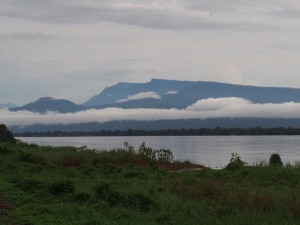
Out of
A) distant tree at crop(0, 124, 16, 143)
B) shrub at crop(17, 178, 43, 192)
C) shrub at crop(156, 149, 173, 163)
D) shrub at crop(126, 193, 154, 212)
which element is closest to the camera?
shrub at crop(126, 193, 154, 212)

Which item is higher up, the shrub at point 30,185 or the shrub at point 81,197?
the shrub at point 30,185

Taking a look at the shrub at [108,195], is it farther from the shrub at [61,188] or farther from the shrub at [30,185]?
the shrub at [30,185]

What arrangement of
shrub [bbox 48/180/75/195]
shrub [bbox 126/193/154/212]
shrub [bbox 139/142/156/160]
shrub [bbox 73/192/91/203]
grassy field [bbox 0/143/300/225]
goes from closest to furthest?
grassy field [bbox 0/143/300/225] < shrub [bbox 126/193/154/212] < shrub [bbox 73/192/91/203] < shrub [bbox 48/180/75/195] < shrub [bbox 139/142/156/160]

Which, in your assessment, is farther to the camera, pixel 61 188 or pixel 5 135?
pixel 5 135

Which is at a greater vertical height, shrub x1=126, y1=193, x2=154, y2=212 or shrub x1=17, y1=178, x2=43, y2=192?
shrub x1=17, y1=178, x2=43, y2=192

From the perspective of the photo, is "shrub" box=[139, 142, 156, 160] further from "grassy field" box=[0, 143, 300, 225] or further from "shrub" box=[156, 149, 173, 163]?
"grassy field" box=[0, 143, 300, 225]

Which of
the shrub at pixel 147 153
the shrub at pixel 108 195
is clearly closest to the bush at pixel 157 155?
the shrub at pixel 147 153

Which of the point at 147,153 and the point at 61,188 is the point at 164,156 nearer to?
the point at 147,153

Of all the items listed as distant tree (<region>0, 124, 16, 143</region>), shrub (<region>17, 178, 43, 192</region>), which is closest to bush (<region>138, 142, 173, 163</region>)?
shrub (<region>17, 178, 43, 192</region>)

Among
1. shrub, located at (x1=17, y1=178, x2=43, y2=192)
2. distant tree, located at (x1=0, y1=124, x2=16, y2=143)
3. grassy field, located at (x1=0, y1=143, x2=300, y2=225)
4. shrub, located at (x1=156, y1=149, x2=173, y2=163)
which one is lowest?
grassy field, located at (x1=0, y1=143, x2=300, y2=225)

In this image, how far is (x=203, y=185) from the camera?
17.7 metres

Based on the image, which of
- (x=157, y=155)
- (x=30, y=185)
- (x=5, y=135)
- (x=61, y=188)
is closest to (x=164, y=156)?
(x=157, y=155)

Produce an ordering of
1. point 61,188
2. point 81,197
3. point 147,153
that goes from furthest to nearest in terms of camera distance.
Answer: point 147,153
point 61,188
point 81,197

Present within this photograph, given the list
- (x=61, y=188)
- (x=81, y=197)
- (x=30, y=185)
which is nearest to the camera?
(x=81, y=197)
